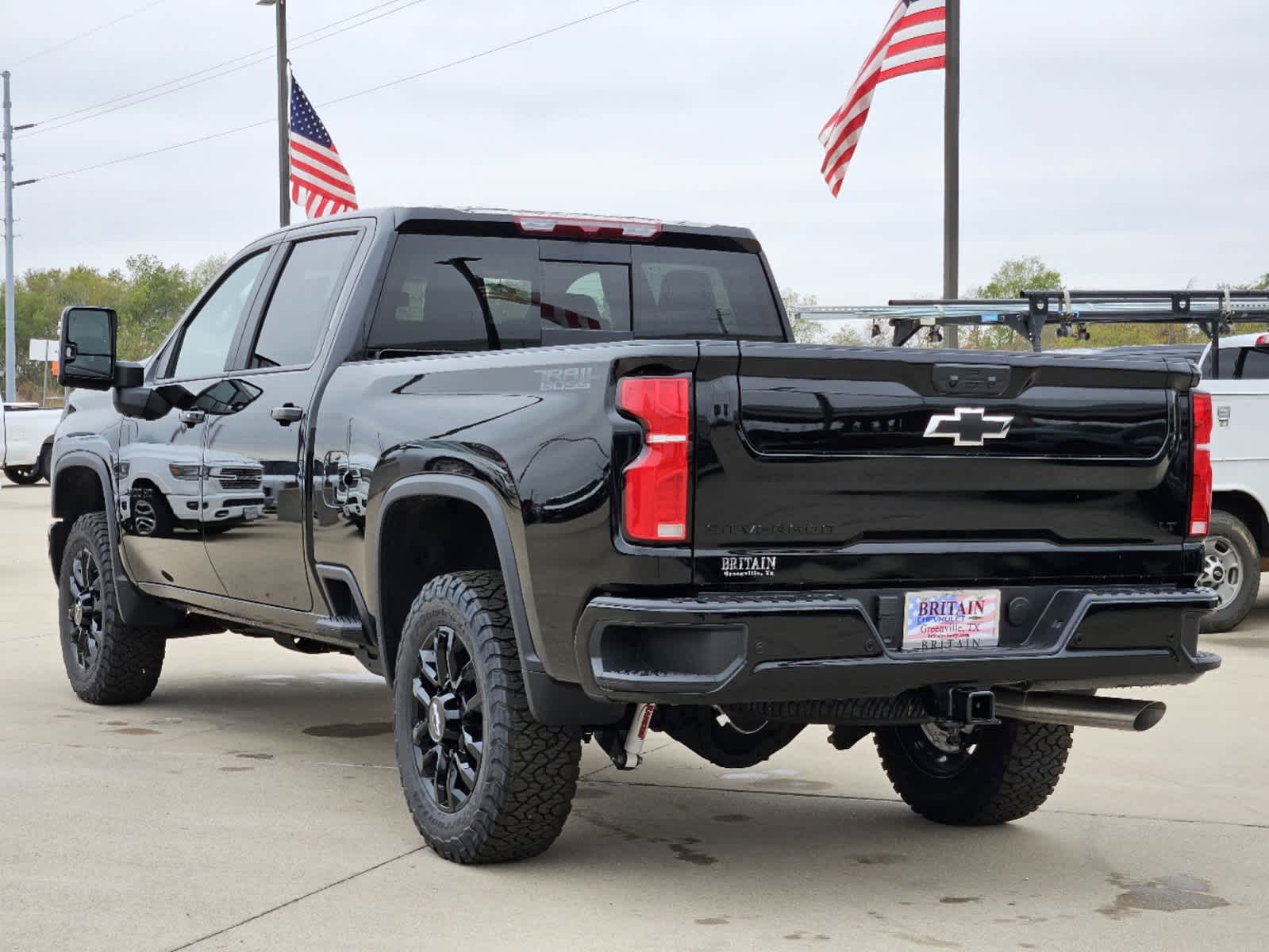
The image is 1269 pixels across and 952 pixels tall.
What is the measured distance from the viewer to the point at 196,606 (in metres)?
7.32

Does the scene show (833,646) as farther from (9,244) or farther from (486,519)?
(9,244)

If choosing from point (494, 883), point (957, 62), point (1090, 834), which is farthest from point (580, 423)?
point (957, 62)

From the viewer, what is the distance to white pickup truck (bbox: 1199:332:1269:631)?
1123cm

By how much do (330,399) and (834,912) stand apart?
249cm

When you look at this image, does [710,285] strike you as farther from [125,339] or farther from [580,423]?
[125,339]

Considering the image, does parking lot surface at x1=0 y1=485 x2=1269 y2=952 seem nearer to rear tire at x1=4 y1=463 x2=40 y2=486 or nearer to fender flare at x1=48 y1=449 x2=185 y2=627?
fender flare at x1=48 y1=449 x2=185 y2=627

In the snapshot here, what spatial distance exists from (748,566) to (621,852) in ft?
4.75

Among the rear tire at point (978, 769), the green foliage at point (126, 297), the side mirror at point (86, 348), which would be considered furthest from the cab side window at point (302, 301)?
the green foliage at point (126, 297)

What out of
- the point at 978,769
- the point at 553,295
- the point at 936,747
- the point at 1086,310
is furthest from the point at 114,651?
the point at 1086,310

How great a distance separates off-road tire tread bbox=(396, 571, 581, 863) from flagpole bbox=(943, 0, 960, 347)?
1216 centimetres

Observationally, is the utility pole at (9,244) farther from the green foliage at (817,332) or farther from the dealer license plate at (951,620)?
the dealer license plate at (951,620)

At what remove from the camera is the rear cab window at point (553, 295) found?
634 cm

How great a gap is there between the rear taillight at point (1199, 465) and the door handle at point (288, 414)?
3.00 meters

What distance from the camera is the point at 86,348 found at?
23.9ft
